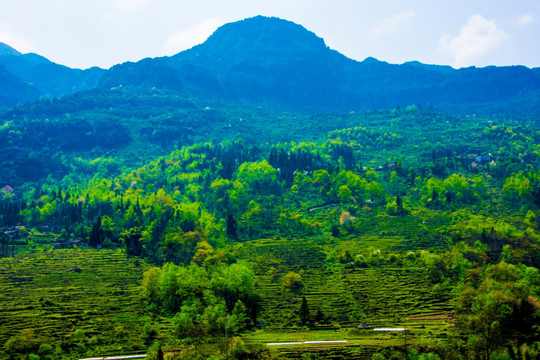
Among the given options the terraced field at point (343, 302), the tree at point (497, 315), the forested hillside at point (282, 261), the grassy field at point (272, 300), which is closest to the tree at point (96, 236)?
the forested hillside at point (282, 261)

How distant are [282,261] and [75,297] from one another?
140 feet

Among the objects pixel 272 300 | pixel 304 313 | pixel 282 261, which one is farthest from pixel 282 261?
pixel 304 313

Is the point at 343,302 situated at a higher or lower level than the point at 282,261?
lower

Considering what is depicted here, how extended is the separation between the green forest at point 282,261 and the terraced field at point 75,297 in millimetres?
378

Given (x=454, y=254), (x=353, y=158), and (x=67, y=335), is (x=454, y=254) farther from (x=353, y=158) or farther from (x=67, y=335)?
(x=353, y=158)

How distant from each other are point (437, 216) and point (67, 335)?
9455cm

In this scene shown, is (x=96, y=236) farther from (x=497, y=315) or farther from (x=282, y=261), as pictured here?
(x=497, y=315)

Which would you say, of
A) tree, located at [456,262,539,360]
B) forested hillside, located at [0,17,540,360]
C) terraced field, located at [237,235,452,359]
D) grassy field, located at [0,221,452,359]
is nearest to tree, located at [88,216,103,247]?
forested hillside, located at [0,17,540,360]

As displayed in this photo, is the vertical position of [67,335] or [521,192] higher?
[521,192]

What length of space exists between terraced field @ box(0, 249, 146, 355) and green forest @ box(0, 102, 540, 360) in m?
0.38

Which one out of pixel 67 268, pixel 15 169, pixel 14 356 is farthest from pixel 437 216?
pixel 15 169

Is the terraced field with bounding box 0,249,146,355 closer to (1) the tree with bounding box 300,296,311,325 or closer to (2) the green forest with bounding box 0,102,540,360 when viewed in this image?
(2) the green forest with bounding box 0,102,540,360

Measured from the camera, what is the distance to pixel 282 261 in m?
101

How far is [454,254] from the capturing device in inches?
3514
